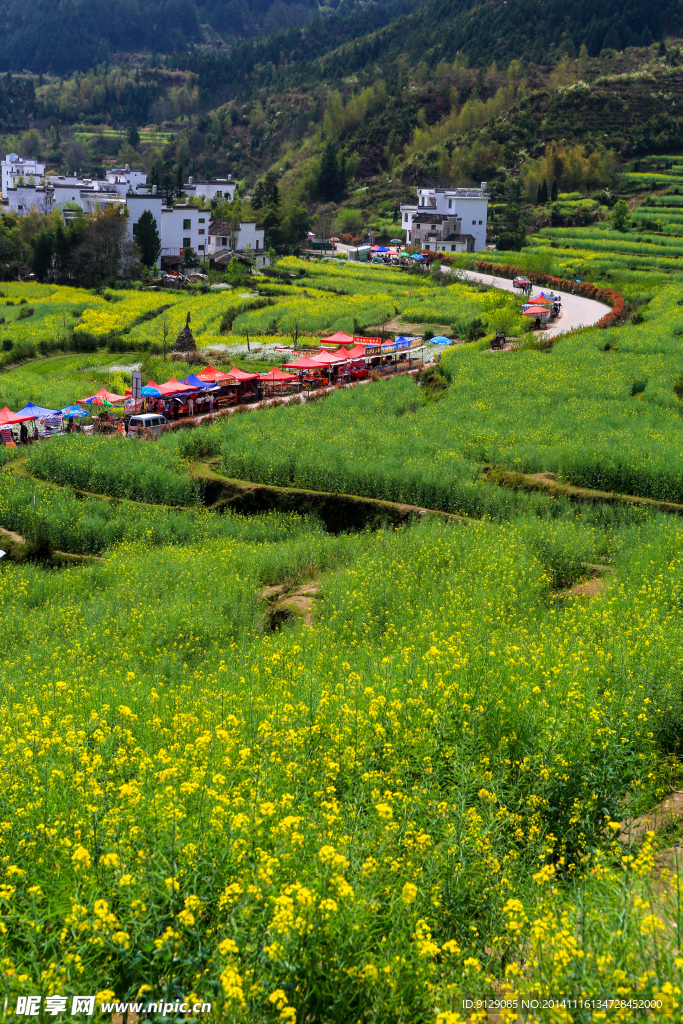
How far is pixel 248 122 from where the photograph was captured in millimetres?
158250

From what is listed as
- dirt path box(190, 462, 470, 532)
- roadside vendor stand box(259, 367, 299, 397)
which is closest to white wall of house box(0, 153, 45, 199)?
roadside vendor stand box(259, 367, 299, 397)

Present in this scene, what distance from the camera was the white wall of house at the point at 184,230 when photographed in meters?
80.6

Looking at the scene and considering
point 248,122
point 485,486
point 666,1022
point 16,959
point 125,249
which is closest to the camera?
point 666,1022

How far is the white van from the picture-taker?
2981cm

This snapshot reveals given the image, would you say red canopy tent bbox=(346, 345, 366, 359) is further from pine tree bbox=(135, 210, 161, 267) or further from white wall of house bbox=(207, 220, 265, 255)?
white wall of house bbox=(207, 220, 265, 255)

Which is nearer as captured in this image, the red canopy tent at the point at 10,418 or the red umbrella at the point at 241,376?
the red canopy tent at the point at 10,418

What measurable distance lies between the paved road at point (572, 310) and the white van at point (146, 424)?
77.5 ft

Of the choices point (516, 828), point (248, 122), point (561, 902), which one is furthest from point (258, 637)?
point (248, 122)

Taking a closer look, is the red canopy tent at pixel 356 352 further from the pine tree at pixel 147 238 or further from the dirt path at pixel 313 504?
the pine tree at pixel 147 238

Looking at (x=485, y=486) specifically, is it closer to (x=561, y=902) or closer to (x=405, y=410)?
(x=405, y=410)

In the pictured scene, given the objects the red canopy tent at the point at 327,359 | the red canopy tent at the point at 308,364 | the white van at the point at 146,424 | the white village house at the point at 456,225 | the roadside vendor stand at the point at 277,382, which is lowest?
the white van at the point at 146,424

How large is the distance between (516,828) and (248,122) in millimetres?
167035

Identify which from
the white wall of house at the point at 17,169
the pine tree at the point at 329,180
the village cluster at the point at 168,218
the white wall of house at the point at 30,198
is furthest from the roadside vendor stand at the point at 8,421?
the pine tree at the point at 329,180

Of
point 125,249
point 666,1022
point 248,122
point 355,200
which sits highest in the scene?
point 248,122
